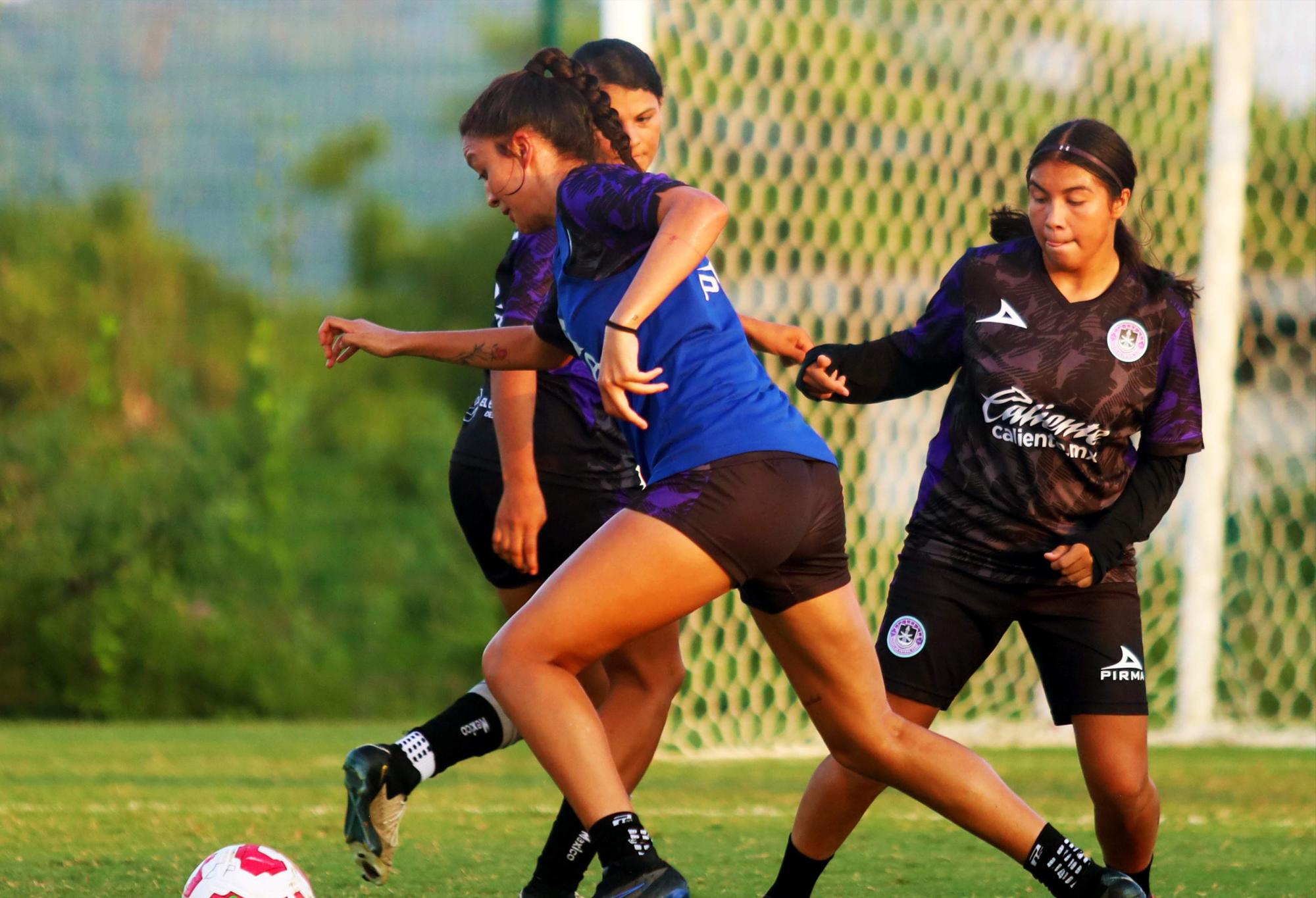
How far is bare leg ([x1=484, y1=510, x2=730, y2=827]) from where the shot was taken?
112 inches

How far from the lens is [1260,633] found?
27.2 ft

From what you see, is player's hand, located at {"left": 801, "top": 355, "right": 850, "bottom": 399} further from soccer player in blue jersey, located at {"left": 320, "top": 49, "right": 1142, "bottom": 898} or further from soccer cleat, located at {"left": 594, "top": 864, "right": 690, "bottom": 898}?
soccer cleat, located at {"left": 594, "top": 864, "right": 690, "bottom": 898}

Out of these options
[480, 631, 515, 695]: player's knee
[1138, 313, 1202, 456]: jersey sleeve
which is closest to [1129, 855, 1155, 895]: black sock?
[1138, 313, 1202, 456]: jersey sleeve

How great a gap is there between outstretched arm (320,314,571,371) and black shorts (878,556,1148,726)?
0.93 m

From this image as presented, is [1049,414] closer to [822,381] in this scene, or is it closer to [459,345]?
[822,381]

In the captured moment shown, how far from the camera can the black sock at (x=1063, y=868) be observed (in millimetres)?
3115

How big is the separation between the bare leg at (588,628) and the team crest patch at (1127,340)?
1189mm

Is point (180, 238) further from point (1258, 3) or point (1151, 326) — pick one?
point (1151, 326)

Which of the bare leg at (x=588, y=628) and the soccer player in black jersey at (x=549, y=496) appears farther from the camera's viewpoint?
the soccer player in black jersey at (x=549, y=496)

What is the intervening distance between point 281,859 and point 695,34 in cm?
491

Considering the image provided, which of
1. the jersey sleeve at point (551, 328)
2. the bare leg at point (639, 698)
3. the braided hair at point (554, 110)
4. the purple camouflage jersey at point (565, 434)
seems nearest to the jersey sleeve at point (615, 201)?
the braided hair at point (554, 110)

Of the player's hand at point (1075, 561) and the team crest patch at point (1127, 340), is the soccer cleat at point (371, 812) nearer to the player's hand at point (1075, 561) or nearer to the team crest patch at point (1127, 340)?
the player's hand at point (1075, 561)

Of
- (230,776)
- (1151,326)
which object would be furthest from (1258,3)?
(230,776)

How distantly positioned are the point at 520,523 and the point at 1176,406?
1.41m
